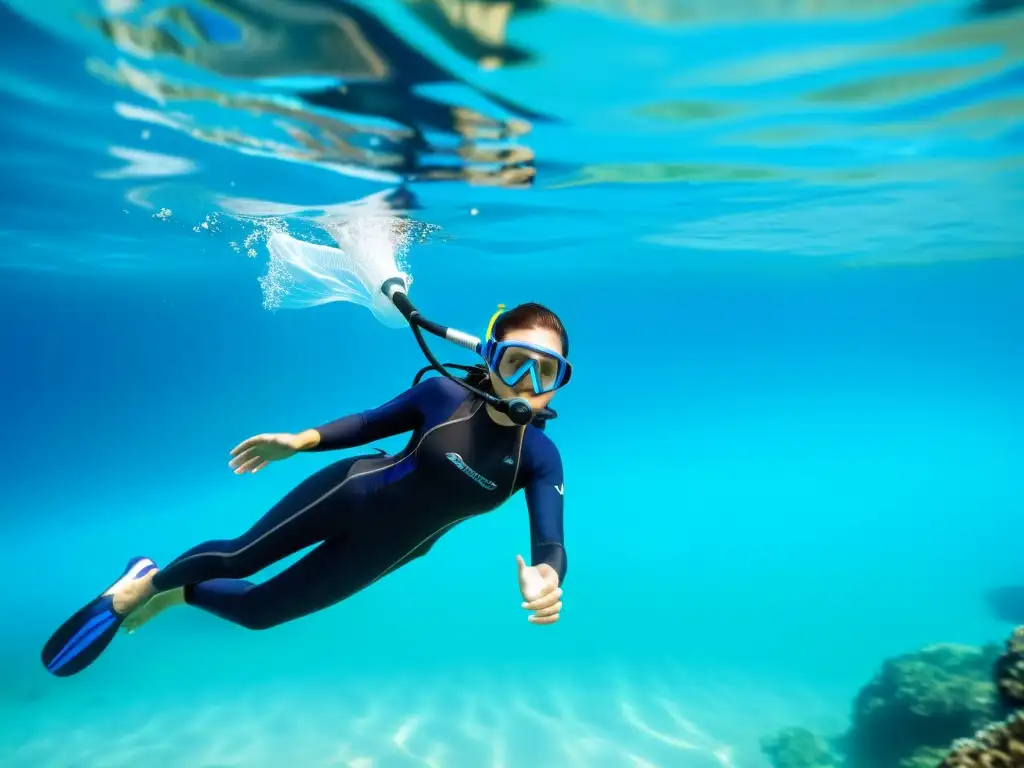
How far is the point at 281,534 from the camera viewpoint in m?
4.01

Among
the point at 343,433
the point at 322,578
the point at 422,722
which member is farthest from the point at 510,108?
the point at 422,722

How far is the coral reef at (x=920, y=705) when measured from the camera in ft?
25.6

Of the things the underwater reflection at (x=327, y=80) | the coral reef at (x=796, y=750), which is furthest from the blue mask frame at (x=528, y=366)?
the coral reef at (x=796, y=750)

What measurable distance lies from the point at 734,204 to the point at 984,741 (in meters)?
13.4

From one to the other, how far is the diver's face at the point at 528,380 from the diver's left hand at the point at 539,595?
1005 millimetres

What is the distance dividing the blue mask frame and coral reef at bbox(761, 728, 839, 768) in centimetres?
820

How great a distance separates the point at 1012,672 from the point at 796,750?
4.40 meters

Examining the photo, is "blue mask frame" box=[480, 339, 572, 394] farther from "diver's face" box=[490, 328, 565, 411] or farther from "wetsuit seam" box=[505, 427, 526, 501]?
"wetsuit seam" box=[505, 427, 526, 501]

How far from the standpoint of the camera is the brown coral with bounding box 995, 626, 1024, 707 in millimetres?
5246

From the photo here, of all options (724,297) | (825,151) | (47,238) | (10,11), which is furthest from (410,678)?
(724,297)

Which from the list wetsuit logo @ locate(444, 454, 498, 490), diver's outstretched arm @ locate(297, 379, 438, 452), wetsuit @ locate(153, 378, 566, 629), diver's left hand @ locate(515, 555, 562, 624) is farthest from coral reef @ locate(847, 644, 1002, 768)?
diver's outstretched arm @ locate(297, 379, 438, 452)

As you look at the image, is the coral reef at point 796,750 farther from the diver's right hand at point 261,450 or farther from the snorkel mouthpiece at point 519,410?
the diver's right hand at point 261,450

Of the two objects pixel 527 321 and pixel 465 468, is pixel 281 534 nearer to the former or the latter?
pixel 465 468

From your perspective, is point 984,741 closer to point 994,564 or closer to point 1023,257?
point 994,564
